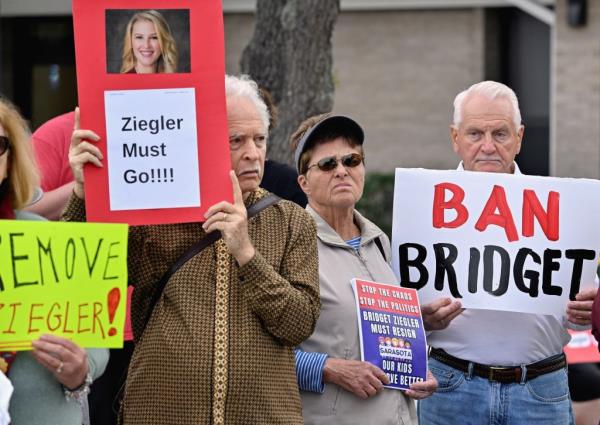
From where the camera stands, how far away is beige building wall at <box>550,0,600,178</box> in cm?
1534

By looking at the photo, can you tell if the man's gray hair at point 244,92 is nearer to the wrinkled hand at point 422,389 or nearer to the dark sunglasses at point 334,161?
the dark sunglasses at point 334,161

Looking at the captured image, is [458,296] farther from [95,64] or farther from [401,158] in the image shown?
[401,158]

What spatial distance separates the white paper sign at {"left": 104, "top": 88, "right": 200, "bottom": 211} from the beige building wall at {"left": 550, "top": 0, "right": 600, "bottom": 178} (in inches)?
489

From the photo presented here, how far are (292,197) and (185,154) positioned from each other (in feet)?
5.55

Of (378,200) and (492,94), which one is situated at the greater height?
(492,94)

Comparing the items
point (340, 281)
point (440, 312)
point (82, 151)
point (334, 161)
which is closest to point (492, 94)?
point (334, 161)

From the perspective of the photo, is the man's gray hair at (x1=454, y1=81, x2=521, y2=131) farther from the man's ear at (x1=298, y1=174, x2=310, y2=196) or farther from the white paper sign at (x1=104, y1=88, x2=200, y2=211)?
the white paper sign at (x1=104, y1=88, x2=200, y2=211)

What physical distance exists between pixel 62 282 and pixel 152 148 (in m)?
0.48

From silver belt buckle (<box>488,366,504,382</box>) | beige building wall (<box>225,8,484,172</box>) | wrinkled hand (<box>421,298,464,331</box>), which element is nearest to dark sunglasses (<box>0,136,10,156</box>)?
wrinkled hand (<box>421,298,464,331</box>)

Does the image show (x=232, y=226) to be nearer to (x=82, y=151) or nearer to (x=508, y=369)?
(x=82, y=151)

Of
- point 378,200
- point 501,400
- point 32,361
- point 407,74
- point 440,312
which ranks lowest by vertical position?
point 378,200

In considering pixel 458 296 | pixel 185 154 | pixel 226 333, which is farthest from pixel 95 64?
pixel 458 296

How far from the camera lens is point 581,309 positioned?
439 cm

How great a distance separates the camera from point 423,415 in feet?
15.6
